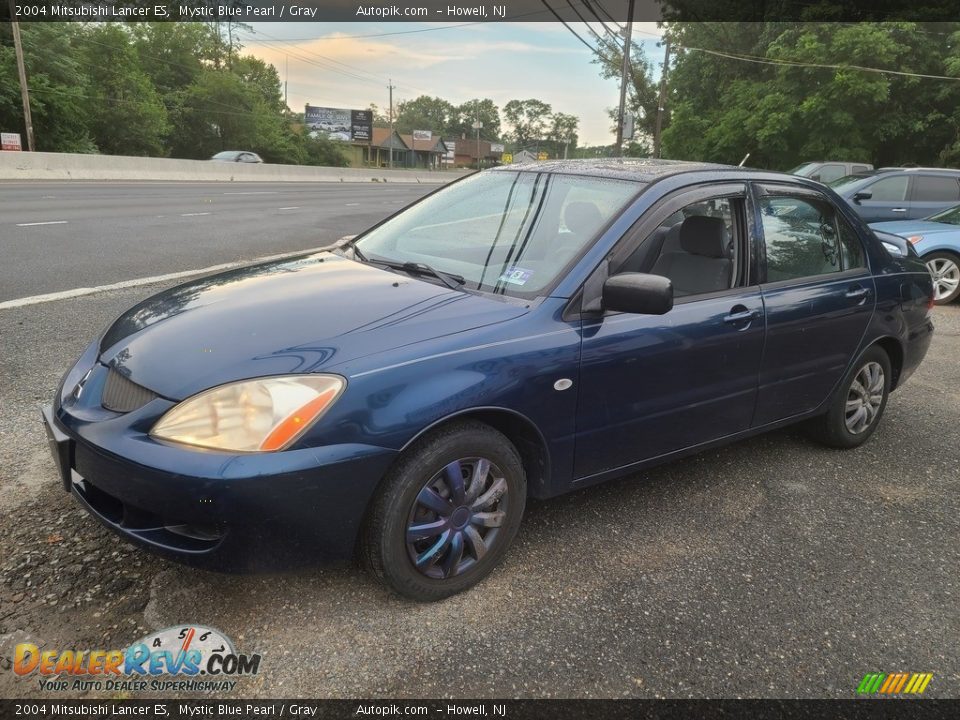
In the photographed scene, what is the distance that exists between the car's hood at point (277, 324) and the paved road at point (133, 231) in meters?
4.36

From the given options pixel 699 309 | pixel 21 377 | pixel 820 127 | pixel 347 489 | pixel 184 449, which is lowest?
pixel 21 377

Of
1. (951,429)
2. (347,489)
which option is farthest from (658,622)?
(951,429)

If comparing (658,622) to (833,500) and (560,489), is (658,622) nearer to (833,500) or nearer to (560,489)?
(560,489)

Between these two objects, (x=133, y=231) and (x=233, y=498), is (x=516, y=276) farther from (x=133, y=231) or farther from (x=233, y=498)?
(x=133, y=231)

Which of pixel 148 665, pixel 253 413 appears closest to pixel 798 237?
pixel 253 413

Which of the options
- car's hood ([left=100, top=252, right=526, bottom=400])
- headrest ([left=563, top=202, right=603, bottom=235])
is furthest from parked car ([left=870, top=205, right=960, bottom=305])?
car's hood ([left=100, top=252, right=526, bottom=400])

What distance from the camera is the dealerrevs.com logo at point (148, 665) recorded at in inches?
84.4

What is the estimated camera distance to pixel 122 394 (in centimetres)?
244

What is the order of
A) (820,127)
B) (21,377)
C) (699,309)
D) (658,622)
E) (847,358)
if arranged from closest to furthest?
(658,622) < (699,309) < (847,358) < (21,377) < (820,127)

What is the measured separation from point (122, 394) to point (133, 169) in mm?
26646

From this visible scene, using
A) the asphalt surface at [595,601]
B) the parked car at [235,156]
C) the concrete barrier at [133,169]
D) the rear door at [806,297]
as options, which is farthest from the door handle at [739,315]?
the parked car at [235,156]

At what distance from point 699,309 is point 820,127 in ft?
100

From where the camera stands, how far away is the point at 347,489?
7.47ft

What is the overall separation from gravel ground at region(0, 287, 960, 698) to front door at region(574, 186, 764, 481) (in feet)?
1.33
